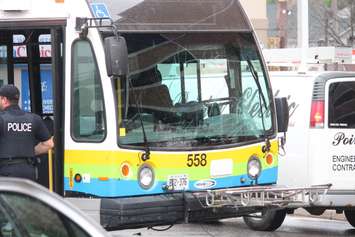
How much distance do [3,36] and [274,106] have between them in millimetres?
3280

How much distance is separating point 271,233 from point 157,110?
3530mm

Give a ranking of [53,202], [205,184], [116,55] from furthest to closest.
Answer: [205,184], [116,55], [53,202]

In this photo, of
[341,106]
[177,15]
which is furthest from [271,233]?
[177,15]

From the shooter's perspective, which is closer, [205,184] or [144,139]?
[144,139]

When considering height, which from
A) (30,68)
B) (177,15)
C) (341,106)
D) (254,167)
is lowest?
(254,167)

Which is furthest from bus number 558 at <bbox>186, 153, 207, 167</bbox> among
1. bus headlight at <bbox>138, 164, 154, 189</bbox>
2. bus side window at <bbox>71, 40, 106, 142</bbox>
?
bus side window at <bbox>71, 40, 106, 142</bbox>

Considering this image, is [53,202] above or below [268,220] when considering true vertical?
above

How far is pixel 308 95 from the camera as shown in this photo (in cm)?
942

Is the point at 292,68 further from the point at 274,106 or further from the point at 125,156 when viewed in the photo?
the point at 125,156

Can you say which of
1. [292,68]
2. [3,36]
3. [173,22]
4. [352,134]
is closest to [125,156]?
[173,22]

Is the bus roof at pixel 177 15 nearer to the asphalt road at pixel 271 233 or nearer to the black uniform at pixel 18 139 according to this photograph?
the black uniform at pixel 18 139

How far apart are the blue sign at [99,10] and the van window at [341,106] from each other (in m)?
3.35

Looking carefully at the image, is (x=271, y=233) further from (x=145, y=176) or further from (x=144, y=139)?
(x=144, y=139)

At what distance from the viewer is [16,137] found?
24.0 feet
